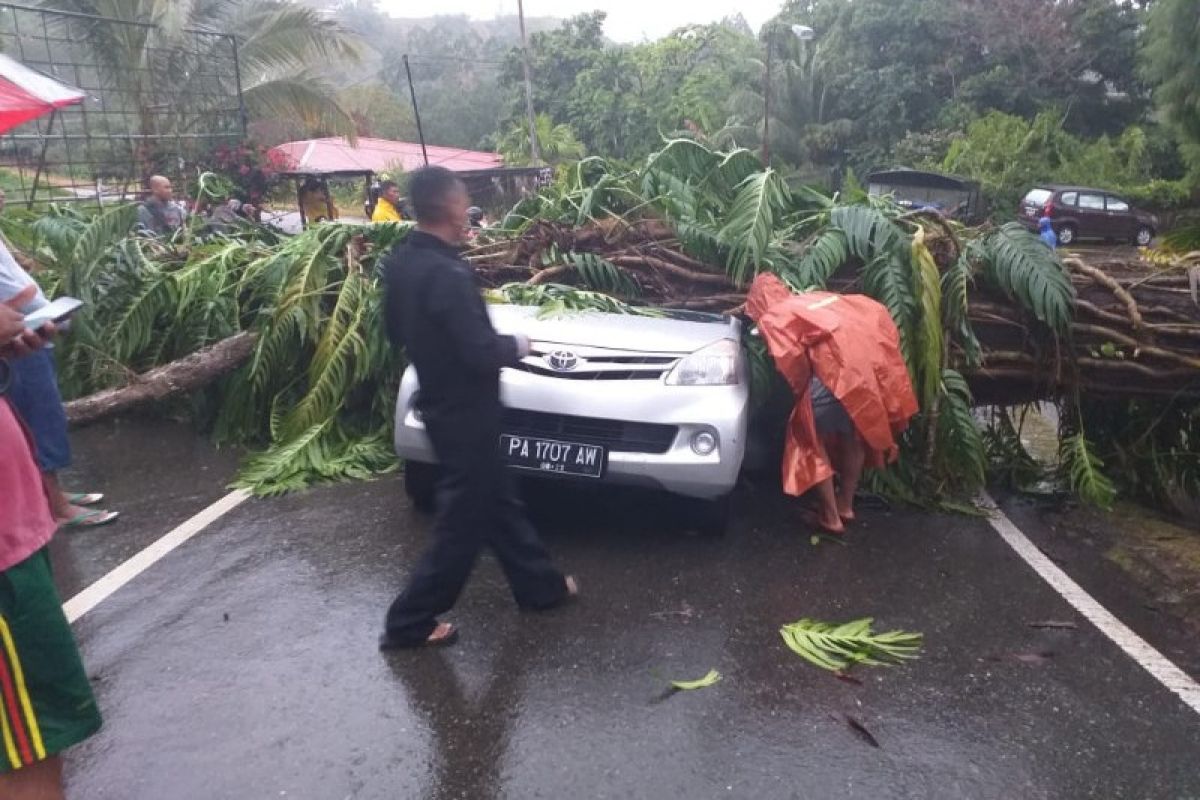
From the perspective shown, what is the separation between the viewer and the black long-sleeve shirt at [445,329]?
138 inches

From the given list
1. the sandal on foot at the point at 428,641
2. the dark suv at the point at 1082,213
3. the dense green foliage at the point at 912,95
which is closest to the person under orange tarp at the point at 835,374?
the sandal on foot at the point at 428,641

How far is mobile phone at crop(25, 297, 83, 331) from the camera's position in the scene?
264cm

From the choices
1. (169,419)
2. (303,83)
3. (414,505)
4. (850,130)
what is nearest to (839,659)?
(414,505)

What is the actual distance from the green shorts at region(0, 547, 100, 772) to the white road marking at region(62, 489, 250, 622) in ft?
5.61

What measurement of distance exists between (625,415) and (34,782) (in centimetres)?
269

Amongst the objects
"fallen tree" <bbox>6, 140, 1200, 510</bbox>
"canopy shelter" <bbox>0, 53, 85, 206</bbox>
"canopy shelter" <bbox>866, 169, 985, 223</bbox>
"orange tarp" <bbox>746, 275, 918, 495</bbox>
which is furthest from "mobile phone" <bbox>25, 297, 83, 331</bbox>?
"canopy shelter" <bbox>866, 169, 985, 223</bbox>

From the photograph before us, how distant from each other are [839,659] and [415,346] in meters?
1.94

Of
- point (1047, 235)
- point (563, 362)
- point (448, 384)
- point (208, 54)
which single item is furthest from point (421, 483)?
point (208, 54)

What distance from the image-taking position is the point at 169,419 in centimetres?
711

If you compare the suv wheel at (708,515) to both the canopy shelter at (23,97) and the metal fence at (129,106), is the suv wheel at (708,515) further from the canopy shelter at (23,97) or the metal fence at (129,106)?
the metal fence at (129,106)

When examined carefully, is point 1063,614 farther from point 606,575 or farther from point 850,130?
point 850,130

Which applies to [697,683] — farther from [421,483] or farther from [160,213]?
[160,213]

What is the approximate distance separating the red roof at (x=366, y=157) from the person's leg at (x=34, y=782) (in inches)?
812

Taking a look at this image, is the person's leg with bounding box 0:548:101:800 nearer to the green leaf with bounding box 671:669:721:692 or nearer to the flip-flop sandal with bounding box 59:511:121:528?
the green leaf with bounding box 671:669:721:692
